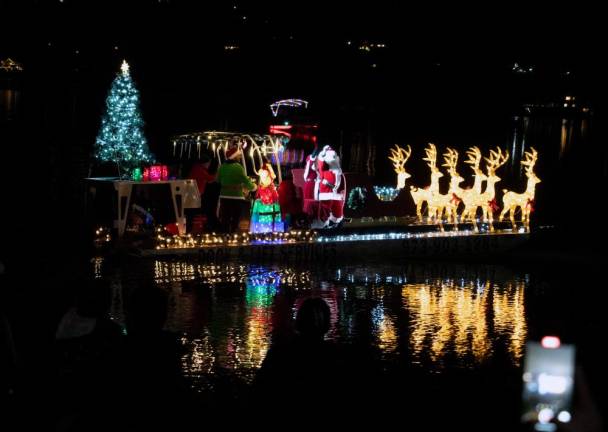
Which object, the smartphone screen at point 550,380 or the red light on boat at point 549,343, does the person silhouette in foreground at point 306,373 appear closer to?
the smartphone screen at point 550,380

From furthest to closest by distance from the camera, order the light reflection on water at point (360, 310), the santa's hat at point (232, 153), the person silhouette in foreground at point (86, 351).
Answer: the santa's hat at point (232, 153) < the light reflection on water at point (360, 310) < the person silhouette in foreground at point (86, 351)

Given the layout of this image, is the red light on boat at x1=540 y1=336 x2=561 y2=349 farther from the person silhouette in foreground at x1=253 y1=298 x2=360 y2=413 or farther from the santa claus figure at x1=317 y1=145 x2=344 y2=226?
the santa claus figure at x1=317 y1=145 x2=344 y2=226

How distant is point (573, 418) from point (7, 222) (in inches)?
590

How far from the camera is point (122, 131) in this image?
58.3ft

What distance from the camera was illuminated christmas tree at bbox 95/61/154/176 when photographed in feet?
58.2

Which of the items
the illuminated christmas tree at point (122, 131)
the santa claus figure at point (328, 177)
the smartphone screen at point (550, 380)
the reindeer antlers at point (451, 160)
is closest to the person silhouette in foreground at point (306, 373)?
the smartphone screen at point (550, 380)

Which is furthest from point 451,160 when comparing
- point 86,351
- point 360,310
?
point 86,351

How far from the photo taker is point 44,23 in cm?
1792

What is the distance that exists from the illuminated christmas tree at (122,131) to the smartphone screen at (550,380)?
1477 cm

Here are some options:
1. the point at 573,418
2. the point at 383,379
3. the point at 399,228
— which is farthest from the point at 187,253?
the point at 573,418

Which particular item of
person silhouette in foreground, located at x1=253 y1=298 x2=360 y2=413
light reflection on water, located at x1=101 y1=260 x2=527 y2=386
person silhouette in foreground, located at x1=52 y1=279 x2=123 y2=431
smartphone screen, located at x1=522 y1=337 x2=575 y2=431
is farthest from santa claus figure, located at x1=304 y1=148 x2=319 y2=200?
smartphone screen, located at x1=522 y1=337 x2=575 y2=431

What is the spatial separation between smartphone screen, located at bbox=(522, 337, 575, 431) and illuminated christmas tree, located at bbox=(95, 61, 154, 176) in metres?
14.8

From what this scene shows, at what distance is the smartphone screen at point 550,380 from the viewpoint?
3475 millimetres

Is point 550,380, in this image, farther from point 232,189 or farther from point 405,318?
point 232,189
